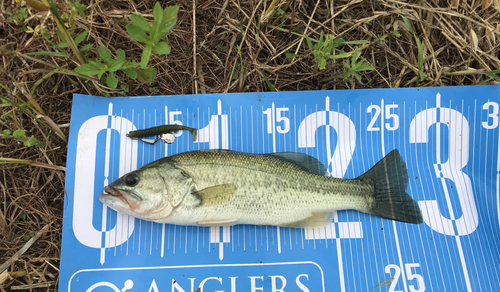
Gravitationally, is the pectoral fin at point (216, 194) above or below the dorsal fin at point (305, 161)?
below

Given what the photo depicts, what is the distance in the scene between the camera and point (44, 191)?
286 centimetres

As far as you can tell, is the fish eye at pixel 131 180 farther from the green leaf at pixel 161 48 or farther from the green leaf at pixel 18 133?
the green leaf at pixel 18 133

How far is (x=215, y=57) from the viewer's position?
2.96 meters

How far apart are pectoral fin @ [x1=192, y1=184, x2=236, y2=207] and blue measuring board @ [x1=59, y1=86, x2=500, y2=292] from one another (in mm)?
471

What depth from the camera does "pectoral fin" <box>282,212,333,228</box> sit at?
255 centimetres

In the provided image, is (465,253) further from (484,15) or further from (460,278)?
(484,15)

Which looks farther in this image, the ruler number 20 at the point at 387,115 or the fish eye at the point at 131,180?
the ruler number 20 at the point at 387,115

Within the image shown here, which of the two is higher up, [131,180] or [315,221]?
[131,180]

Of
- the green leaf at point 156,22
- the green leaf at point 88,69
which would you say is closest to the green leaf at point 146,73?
the green leaf at point 88,69

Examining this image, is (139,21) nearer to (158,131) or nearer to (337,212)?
(158,131)

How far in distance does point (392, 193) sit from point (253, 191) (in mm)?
1315

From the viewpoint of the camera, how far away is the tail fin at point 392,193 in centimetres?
263

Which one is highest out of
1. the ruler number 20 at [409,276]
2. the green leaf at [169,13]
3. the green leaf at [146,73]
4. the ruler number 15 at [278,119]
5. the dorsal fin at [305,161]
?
the green leaf at [169,13]

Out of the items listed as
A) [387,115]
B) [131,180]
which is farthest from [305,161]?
[131,180]
